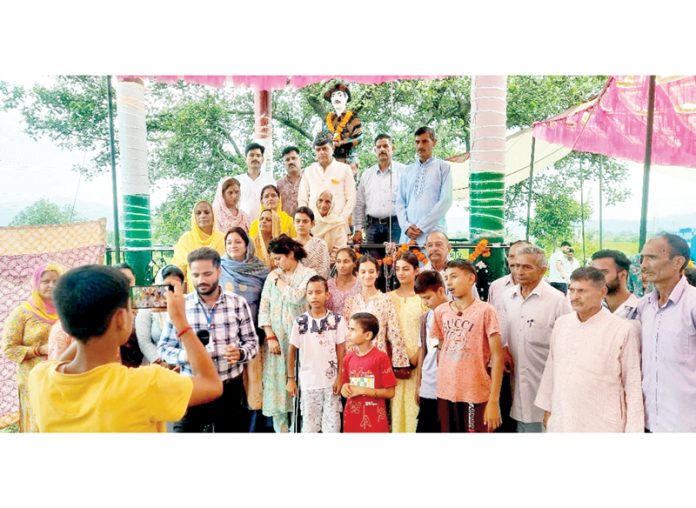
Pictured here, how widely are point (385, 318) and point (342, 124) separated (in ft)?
4.41

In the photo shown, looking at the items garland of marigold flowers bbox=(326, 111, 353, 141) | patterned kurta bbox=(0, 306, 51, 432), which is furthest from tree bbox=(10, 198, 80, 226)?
garland of marigold flowers bbox=(326, 111, 353, 141)

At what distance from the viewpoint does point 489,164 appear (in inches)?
142

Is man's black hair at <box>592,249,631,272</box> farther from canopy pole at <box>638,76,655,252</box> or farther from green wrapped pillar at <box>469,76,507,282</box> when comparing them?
green wrapped pillar at <box>469,76,507,282</box>

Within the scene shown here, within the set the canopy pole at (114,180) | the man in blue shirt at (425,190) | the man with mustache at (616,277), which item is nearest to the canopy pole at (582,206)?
the man with mustache at (616,277)

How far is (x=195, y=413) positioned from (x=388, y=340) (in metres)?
1.16

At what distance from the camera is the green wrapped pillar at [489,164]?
353 centimetres

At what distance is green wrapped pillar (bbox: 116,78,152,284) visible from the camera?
3.48 meters

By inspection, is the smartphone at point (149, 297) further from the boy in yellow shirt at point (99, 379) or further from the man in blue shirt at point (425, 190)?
the man in blue shirt at point (425, 190)

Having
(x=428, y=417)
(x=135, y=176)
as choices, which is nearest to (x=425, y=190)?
(x=428, y=417)

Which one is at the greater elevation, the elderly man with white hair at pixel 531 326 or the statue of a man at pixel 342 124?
the statue of a man at pixel 342 124

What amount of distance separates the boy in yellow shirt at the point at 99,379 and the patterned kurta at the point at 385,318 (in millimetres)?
1626

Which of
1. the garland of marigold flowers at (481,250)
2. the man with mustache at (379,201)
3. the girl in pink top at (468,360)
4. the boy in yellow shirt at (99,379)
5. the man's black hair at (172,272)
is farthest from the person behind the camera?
the man with mustache at (379,201)

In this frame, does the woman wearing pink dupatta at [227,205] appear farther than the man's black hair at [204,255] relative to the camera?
Yes

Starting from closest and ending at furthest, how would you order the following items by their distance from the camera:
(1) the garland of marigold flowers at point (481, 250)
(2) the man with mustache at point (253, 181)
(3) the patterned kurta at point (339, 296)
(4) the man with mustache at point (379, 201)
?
(3) the patterned kurta at point (339, 296), (1) the garland of marigold flowers at point (481, 250), (2) the man with mustache at point (253, 181), (4) the man with mustache at point (379, 201)
